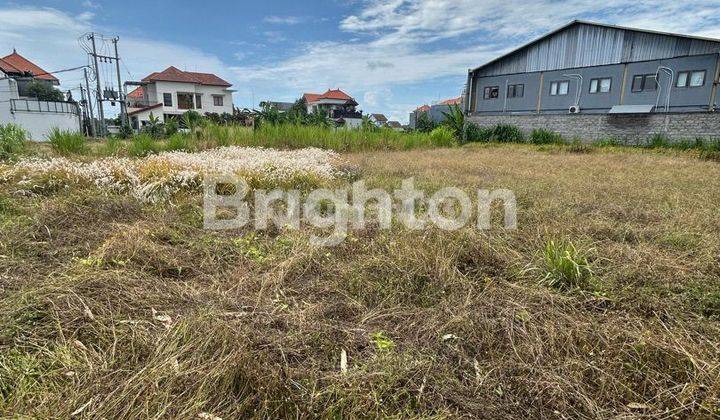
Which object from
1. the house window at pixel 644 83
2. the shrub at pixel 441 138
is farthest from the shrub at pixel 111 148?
the house window at pixel 644 83

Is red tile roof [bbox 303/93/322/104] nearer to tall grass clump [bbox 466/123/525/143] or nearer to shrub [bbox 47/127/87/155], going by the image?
tall grass clump [bbox 466/123/525/143]

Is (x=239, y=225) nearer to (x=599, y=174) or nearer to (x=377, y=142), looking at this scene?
(x=599, y=174)

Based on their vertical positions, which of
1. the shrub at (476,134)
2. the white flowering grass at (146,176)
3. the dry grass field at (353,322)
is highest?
the shrub at (476,134)

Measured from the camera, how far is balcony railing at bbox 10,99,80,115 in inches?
656

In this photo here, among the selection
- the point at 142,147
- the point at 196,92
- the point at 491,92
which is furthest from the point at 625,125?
the point at 196,92

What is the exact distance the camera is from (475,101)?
70.8 feet

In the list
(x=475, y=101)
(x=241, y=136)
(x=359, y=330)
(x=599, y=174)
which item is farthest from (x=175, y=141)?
(x=475, y=101)

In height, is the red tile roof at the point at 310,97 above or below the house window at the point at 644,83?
above

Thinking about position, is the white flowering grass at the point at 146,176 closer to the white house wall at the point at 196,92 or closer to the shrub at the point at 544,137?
the shrub at the point at 544,137

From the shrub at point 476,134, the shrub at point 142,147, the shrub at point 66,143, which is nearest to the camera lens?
the shrub at point 66,143

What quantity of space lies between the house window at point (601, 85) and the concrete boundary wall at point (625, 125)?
1.94 metres

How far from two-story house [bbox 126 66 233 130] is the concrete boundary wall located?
27.6 m

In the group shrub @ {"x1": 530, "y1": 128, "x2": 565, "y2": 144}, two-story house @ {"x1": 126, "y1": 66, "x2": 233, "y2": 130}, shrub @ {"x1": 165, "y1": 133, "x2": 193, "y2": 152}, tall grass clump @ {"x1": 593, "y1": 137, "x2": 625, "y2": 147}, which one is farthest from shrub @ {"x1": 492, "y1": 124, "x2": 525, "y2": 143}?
two-story house @ {"x1": 126, "y1": 66, "x2": 233, "y2": 130}

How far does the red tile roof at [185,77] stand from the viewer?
33.4 meters
